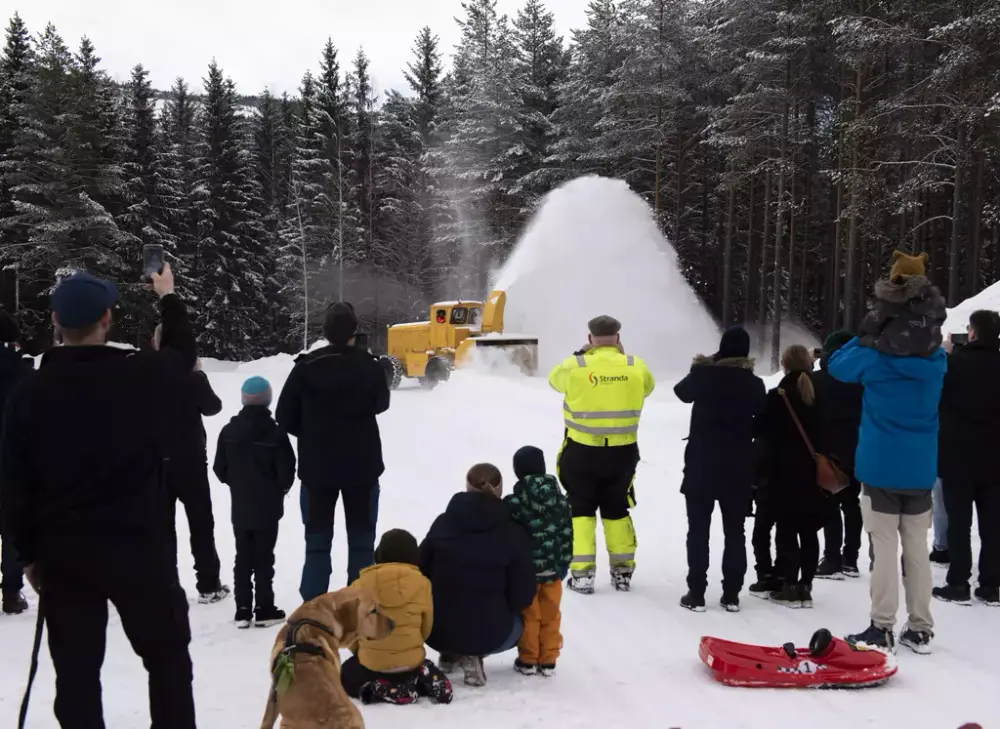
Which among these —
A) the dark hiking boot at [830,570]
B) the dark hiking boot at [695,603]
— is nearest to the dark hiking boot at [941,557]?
the dark hiking boot at [830,570]

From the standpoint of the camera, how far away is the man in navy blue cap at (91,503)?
264cm

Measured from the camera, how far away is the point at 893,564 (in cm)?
460

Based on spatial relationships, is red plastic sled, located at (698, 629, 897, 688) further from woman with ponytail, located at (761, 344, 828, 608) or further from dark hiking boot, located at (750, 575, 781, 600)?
dark hiking boot, located at (750, 575, 781, 600)

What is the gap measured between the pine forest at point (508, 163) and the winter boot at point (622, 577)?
17.4m

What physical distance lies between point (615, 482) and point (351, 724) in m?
3.26

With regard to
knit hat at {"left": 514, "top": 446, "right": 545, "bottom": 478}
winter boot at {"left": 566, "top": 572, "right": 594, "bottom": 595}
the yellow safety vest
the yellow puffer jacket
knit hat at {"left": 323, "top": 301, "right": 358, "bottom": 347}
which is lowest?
winter boot at {"left": 566, "top": 572, "right": 594, "bottom": 595}

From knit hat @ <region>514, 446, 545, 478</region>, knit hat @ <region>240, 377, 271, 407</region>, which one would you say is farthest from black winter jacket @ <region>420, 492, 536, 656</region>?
knit hat @ <region>240, 377, 271, 407</region>

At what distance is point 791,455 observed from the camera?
554 cm

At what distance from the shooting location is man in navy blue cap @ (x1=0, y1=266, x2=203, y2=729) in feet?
8.67

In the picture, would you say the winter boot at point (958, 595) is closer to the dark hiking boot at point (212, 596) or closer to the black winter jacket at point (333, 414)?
the black winter jacket at point (333, 414)

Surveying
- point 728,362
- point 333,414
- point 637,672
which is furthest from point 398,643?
point 728,362

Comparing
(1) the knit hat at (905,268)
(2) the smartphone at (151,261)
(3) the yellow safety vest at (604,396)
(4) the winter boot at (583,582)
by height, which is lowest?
(4) the winter boot at (583,582)

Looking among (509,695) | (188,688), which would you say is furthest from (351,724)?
(509,695)

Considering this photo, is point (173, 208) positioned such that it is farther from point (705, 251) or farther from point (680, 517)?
point (680, 517)
